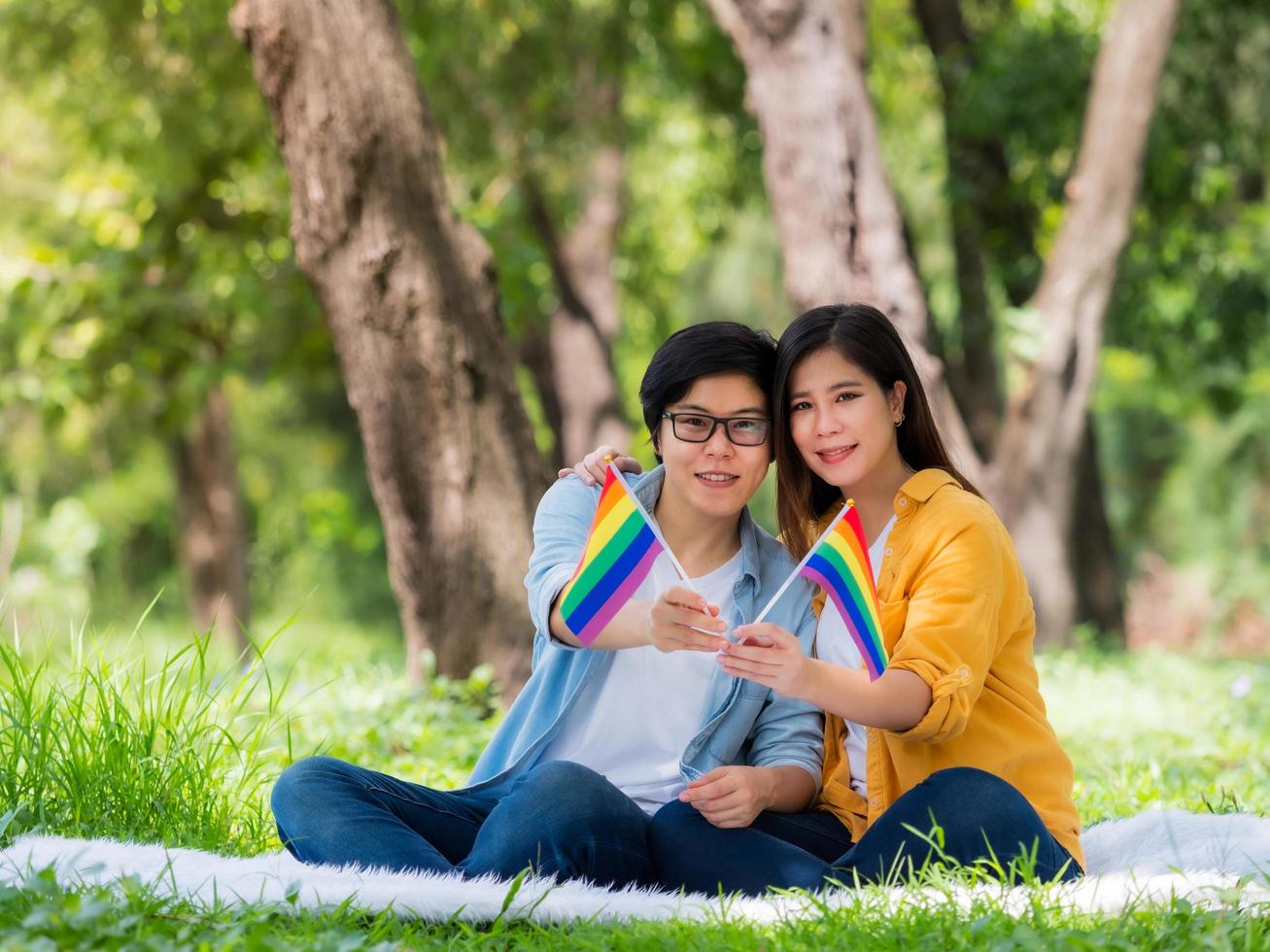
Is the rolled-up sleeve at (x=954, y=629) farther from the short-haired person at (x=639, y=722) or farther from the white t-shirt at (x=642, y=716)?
the white t-shirt at (x=642, y=716)

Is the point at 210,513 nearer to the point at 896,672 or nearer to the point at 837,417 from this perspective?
the point at 837,417

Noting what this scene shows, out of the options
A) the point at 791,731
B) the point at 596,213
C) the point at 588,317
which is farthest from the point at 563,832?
the point at 596,213

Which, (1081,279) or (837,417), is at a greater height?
(1081,279)

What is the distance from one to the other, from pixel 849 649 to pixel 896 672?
373 mm

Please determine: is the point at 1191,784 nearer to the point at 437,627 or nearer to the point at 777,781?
the point at 777,781

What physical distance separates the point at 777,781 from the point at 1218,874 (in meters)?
0.91

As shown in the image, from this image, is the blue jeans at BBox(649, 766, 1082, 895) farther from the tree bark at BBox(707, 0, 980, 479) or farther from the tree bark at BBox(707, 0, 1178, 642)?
the tree bark at BBox(707, 0, 980, 479)

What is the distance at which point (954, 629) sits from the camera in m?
2.90

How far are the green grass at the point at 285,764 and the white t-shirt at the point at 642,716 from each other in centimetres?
54

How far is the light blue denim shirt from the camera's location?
3232 millimetres

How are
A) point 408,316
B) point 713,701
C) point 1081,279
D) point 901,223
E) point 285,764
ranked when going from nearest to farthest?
point 713,701
point 285,764
point 408,316
point 901,223
point 1081,279

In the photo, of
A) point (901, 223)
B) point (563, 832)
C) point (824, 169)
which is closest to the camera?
point (563, 832)

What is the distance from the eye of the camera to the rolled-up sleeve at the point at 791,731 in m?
3.29

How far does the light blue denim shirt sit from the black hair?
0.24 m
